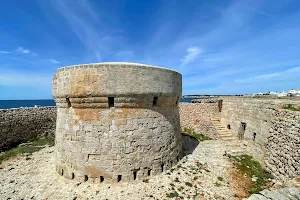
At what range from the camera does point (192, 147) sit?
1130cm

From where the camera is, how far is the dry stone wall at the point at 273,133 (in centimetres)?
762

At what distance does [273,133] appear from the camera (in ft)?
29.8

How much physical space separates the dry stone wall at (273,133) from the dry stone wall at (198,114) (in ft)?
9.30

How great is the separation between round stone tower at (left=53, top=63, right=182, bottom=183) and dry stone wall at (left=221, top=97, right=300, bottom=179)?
5231 millimetres

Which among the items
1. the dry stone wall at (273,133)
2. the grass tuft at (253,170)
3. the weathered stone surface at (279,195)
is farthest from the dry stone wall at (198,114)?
the weathered stone surface at (279,195)

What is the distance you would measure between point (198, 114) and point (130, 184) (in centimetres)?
1065

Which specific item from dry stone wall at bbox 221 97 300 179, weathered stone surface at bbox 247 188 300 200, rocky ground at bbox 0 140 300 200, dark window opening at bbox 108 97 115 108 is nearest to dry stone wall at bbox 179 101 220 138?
dry stone wall at bbox 221 97 300 179

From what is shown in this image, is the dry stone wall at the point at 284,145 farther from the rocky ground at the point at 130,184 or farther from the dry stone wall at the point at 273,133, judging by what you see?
the rocky ground at the point at 130,184

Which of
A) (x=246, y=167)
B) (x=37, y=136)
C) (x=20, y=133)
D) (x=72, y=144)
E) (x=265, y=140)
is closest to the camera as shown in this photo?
(x=72, y=144)

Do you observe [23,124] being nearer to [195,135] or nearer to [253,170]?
[195,135]

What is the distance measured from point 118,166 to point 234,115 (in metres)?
10.3

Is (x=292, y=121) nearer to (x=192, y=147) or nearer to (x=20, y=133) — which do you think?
(x=192, y=147)

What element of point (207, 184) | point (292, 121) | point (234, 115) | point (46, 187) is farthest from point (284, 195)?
point (234, 115)

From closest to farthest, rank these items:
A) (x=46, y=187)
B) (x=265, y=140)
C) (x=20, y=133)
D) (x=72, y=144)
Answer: (x=46, y=187) → (x=72, y=144) → (x=265, y=140) → (x=20, y=133)
